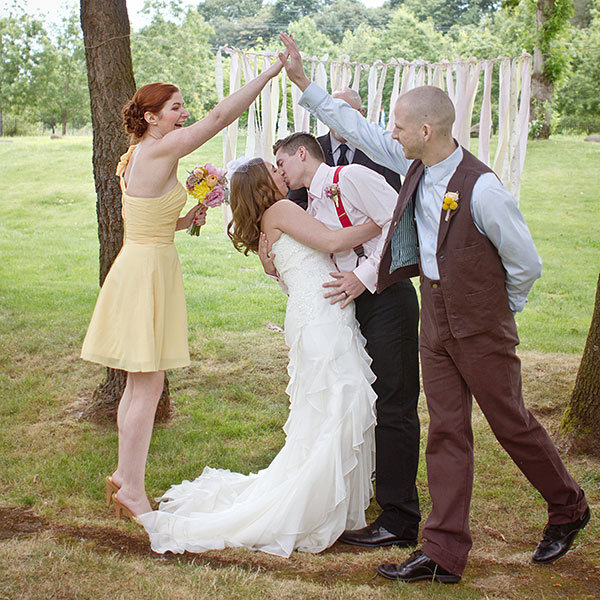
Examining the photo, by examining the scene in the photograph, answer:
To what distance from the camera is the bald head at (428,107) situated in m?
3.15

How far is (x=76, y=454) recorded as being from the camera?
16.1 feet

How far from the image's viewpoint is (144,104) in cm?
373

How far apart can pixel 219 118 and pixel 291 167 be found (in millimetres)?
490

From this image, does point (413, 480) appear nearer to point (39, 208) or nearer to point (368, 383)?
point (368, 383)

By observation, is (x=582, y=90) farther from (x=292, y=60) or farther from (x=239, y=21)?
(x=239, y=21)

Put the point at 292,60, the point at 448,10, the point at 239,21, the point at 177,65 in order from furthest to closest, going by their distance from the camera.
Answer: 1. the point at 239,21
2. the point at 448,10
3. the point at 177,65
4. the point at 292,60

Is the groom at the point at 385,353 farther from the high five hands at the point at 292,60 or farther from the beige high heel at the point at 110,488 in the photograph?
the beige high heel at the point at 110,488

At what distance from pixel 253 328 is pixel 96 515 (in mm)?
4019

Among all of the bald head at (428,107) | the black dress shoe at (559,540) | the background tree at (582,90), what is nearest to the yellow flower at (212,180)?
the bald head at (428,107)

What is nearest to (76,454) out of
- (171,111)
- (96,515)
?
(96,515)

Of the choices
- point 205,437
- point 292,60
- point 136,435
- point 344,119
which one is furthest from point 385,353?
point 205,437

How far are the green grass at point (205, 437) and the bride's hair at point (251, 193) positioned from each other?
169cm

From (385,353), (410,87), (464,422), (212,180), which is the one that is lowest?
(464,422)

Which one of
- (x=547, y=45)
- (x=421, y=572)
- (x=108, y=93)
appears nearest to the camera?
(x=421, y=572)
